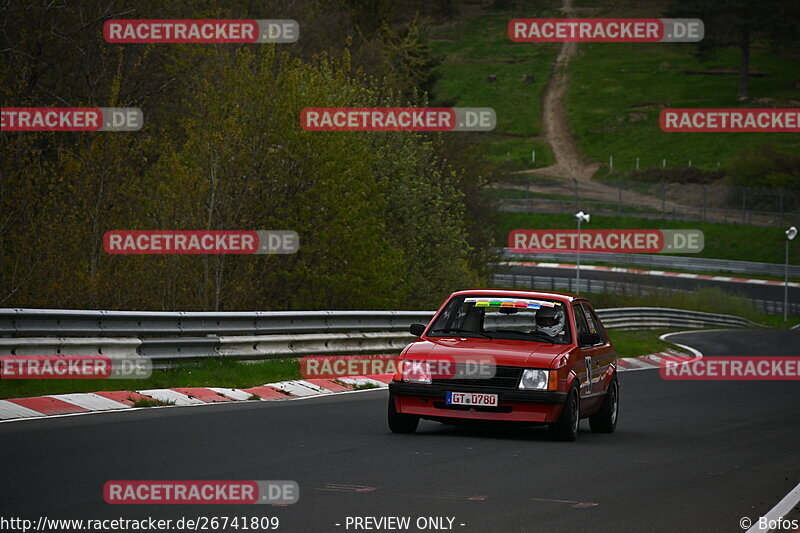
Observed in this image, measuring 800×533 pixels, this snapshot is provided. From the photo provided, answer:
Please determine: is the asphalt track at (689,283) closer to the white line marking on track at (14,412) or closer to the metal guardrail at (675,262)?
the metal guardrail at (675,262)

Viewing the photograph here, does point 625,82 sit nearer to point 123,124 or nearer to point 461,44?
point 461,44

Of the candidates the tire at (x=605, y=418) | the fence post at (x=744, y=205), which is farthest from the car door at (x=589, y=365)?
the fence post at (x=744, y=205)

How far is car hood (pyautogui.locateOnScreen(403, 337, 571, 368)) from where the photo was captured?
40.8ft

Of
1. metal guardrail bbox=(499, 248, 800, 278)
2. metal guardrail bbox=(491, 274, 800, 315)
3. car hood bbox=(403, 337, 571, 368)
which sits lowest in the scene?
car hood bbox=(403, 337, 571, 368)

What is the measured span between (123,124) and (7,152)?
19.3ft

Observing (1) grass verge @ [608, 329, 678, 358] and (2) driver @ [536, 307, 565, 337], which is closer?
(2) driver @ [536, 307, 565, 337]

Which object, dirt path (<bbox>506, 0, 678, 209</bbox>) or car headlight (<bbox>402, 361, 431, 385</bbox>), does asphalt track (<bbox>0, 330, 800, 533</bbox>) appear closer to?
car headlight (<bbox>402, 361, 431, 385</bbox>)

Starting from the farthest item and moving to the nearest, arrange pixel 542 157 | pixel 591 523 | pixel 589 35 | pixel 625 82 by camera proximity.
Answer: pixel 589 35, pixel 625 82, pixel 542 157, pixel 591 523

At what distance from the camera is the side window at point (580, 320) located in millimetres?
13891

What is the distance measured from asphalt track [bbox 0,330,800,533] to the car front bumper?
0.86ft

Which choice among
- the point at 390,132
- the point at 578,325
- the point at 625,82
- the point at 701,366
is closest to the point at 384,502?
the point at 578,325

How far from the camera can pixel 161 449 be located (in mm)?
10625

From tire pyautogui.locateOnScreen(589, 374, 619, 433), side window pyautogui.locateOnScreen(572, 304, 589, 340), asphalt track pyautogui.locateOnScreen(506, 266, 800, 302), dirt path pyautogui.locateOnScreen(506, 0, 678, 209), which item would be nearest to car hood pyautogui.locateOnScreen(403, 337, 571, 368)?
side window pyautogui.locateOnScreen(572, 304, 589, 340)

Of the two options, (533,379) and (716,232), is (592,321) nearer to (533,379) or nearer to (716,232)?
(533,379)
